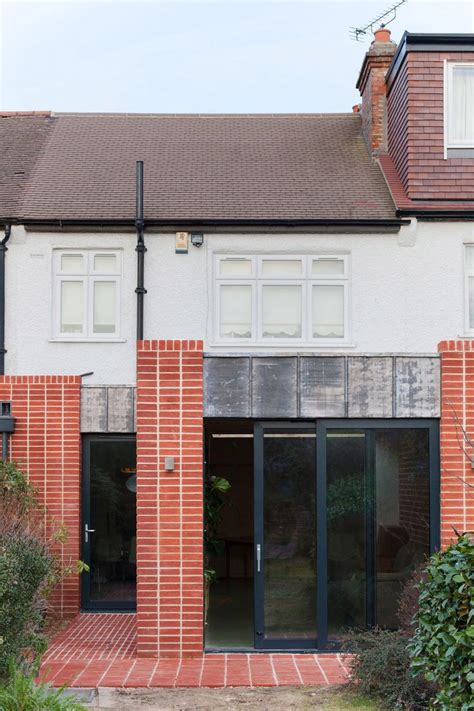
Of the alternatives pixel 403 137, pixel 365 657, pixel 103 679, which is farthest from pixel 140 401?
pixel 403 137

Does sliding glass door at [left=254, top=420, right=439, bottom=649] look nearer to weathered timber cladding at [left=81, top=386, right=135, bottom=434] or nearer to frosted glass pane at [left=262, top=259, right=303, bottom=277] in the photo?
weathered timber cladding at [left=81, top=386, right=135, bottom=434]

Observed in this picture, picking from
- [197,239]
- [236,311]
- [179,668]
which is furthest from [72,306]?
[179,668]

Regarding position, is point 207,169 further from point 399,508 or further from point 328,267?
point 399,508

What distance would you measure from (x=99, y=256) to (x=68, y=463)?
139 inches

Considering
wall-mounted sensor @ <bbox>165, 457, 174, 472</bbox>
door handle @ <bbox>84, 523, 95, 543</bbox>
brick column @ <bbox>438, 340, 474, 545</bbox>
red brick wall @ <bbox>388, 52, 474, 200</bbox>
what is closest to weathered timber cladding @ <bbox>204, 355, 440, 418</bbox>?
brick column @ <bbox>438, 340, 474, 545</bbox>

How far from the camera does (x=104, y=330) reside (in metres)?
14.7

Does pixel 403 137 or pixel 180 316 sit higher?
pixel 403 137

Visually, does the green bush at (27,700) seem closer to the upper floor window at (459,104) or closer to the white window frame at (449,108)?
the white window frame at (449,108)

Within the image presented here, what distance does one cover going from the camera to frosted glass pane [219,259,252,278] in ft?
48.5

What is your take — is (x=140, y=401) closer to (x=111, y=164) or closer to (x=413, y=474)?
(x=413, y=474)

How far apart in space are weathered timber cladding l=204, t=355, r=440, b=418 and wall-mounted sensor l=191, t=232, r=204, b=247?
476 cm

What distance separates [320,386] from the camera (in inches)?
400

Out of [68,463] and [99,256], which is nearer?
[68,463]

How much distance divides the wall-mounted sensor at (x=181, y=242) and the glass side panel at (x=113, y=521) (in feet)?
10.0
